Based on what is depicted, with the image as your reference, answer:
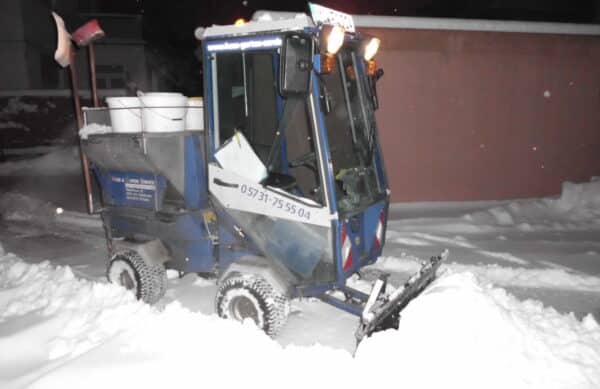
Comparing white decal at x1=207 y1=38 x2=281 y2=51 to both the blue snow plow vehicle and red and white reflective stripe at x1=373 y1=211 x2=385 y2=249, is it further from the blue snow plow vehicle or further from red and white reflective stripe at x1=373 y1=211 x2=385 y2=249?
Answer: red and white reflective stripe at x1=373 y1=211 x2=385 y2=249

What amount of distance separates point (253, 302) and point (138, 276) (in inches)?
55.5

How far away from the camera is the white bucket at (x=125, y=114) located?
4.43m

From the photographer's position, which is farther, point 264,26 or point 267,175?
point 267,175

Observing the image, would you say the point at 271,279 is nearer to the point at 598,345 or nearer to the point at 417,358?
the point at 417,358

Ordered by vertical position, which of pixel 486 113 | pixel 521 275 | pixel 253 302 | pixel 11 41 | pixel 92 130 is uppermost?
pixel 11 41

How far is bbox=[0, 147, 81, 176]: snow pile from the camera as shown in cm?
1344

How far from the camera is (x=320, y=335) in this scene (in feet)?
12.8

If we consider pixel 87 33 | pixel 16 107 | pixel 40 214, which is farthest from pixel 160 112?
pixel 16 107

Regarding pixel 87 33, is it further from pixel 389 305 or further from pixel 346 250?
pixel 389 305

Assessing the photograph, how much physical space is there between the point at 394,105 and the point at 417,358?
257 inches

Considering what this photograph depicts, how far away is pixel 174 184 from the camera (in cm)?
421

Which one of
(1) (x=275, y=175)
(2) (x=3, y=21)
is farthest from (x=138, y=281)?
(2) (x=3, y=21)

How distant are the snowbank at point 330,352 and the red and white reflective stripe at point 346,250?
25.4 inches

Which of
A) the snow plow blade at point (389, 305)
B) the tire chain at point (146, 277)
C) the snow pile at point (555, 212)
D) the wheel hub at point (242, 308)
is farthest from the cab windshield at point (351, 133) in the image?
the snow pile at point (555, 212)
